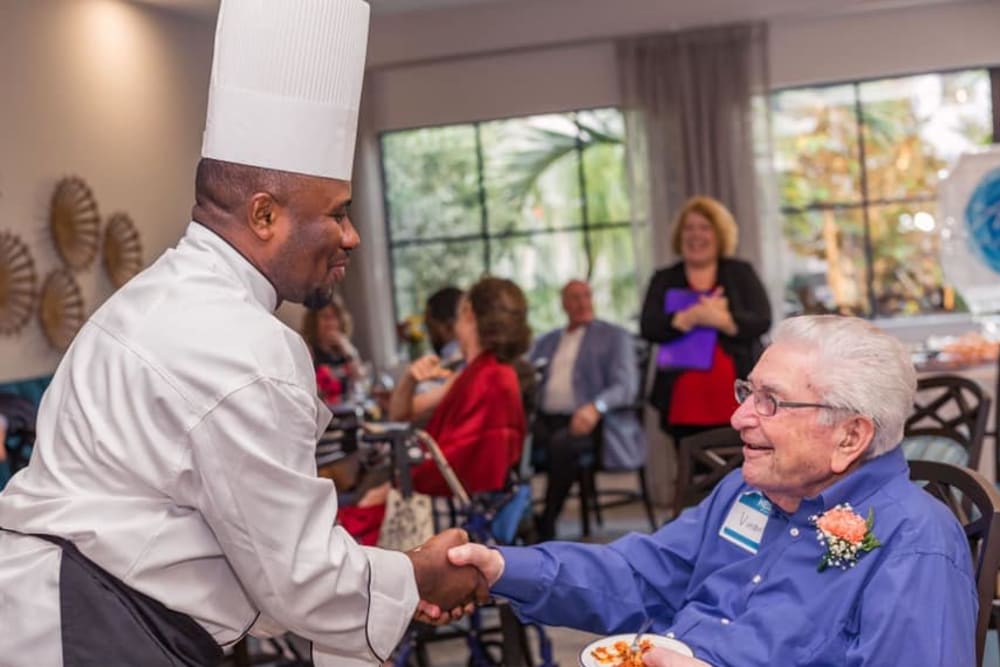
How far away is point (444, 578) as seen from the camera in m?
2.04

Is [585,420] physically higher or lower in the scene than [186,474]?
lower

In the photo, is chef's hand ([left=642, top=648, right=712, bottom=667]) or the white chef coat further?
chef's hand ([left=642, top=648, right=712, bottom=667])

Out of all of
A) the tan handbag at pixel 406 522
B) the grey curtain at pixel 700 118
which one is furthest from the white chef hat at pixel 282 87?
the grey curtain at pixel 700 118

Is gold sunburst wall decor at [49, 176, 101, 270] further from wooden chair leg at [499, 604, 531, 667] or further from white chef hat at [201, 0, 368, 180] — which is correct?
white chef hat at [201, 0, 368, 180]

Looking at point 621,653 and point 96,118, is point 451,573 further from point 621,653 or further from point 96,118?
point 96,118

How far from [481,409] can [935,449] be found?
4.47 ft

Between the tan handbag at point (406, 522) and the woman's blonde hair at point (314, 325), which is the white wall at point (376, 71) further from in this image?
the tan handbag at point (406, 522)

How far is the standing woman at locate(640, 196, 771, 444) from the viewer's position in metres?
5.07

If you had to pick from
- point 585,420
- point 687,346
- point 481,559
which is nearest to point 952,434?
point 481,559

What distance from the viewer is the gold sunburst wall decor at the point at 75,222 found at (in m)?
6.47

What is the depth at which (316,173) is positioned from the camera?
1725mm

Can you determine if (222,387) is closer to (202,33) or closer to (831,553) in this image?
(831,553)

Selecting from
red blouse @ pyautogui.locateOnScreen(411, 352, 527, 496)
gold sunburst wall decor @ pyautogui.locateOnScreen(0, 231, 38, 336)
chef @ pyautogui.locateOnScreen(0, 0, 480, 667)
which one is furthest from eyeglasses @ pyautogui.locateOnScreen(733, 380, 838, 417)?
gold sunburst wall decor @ pyautogui.locateOnScreen(0, 231, 38, 336)

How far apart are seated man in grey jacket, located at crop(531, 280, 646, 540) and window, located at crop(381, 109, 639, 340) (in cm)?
179
